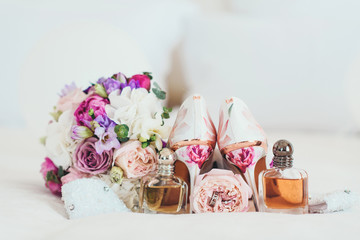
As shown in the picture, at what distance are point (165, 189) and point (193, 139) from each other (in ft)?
0.28

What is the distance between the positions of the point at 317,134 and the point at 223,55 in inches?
16.3

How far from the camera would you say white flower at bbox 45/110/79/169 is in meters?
0.76

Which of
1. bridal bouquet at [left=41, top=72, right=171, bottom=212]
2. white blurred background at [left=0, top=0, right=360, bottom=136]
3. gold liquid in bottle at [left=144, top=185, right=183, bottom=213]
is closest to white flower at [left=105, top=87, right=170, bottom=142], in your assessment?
bridal bouquet at [left=41, top=72, right=171, bottom=212]

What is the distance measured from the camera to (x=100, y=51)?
5.01ft

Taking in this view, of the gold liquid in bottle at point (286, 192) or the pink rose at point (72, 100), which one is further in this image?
the pink rose at point (72, 100)

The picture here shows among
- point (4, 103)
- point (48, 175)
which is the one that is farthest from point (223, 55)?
point (48, 175)

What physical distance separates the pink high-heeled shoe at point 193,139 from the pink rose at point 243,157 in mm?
41

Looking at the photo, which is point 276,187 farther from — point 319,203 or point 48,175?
point 48,175

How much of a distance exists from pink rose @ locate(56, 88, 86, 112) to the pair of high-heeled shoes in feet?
0.69

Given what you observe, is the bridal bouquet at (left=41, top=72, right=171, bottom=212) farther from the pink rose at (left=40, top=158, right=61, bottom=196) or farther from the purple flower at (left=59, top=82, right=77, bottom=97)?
the purple flower at (left=59, top=82, right=77, bottom=97)

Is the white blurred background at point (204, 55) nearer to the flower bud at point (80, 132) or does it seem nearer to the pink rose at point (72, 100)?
the pink rose at point (72, 100)

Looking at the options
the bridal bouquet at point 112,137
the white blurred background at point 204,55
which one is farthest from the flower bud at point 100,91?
the white blurred background at point 204,55

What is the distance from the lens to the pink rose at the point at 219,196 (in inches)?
24.0

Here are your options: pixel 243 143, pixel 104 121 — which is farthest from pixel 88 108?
pixel 243 143
